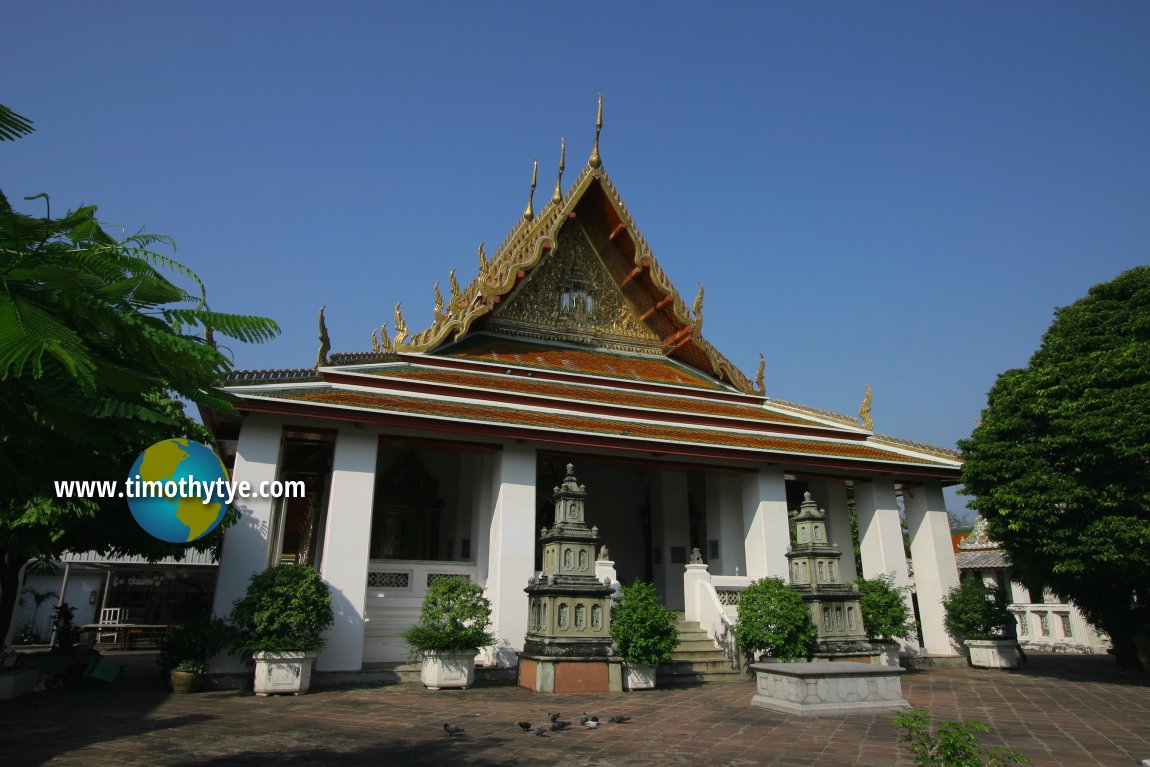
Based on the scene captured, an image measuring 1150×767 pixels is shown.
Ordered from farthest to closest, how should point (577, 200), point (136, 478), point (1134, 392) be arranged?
point (577, 200), point (1134, 392), point (136, 478)

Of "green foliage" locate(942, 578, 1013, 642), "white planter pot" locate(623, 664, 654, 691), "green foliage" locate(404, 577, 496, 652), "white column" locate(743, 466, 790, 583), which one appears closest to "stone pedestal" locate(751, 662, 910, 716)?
"white planter pot" locate(623, 664, 654, 691)

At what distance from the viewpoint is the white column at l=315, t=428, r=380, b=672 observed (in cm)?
1039

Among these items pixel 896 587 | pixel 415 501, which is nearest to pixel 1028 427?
pixel 896 587

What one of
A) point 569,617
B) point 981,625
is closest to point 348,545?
point 569,617

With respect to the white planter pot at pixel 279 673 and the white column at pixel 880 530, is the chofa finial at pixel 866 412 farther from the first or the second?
the white planter pot at pixel 279 673

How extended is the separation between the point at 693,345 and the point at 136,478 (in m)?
14.7

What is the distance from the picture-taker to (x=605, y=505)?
17.2 metres

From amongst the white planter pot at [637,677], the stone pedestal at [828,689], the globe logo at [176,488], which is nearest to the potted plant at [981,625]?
the stone pedestal at [828,689]

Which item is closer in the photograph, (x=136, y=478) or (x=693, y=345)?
(x=136, y=478)

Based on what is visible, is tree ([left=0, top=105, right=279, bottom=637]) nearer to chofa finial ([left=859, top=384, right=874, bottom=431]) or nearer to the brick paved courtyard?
the brick paved courtyard

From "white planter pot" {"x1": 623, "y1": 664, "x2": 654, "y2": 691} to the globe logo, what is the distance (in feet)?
24.1

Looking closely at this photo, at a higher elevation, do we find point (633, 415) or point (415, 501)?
point (633, 415)

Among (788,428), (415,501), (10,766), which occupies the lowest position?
(10,766)

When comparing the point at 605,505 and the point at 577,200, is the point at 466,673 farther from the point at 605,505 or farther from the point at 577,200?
the point at 577,200
